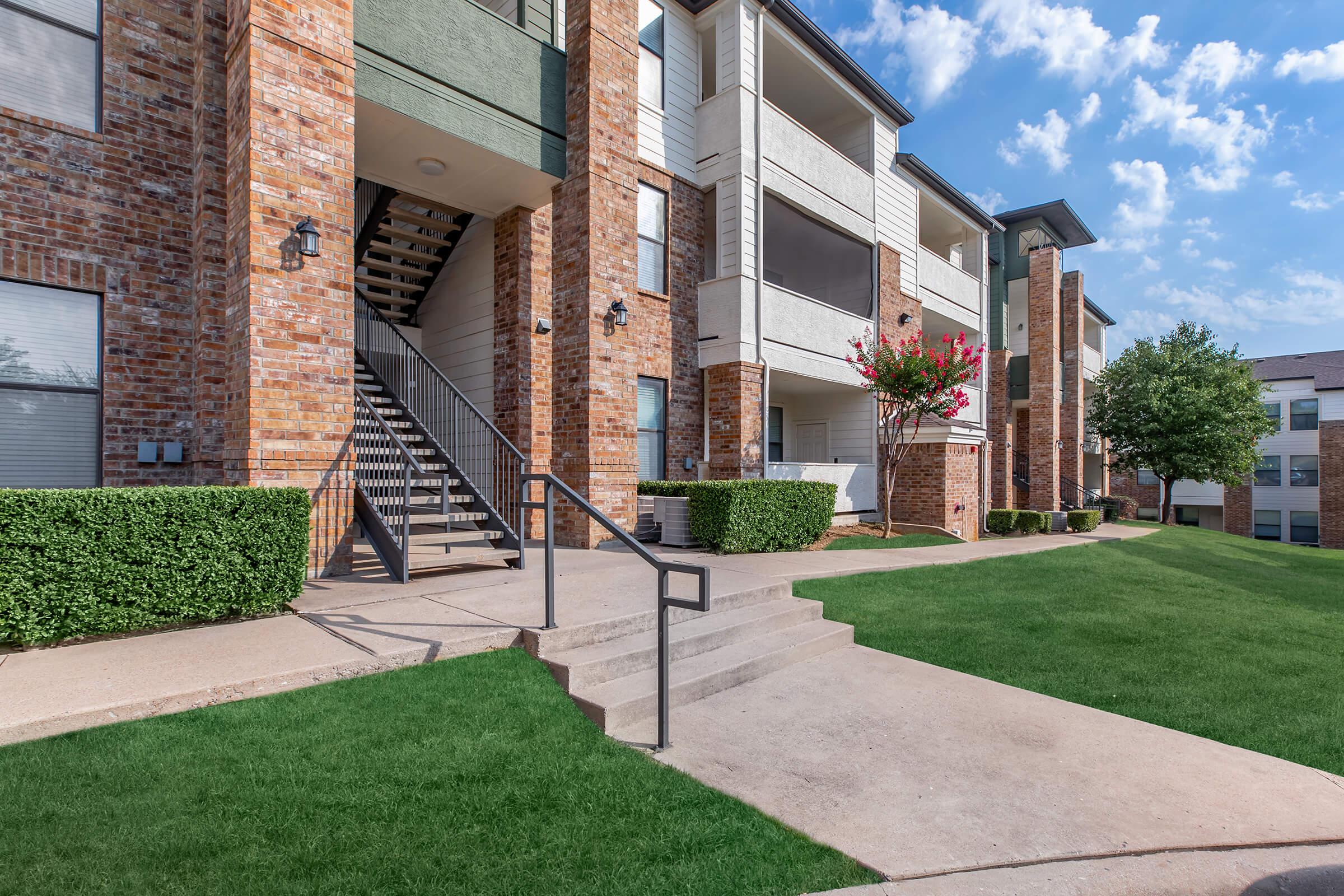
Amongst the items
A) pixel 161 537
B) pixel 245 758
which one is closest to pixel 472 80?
pixel 161 537

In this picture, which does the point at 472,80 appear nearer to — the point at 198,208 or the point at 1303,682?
the point at 198,208

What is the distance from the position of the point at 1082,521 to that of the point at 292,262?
1932 centimetres

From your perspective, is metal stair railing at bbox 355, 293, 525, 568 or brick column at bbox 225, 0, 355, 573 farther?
metal stair railing at bbox 355, 293, 525, 568

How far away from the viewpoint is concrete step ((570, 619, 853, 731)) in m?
3.62

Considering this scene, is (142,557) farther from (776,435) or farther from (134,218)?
(776,435)

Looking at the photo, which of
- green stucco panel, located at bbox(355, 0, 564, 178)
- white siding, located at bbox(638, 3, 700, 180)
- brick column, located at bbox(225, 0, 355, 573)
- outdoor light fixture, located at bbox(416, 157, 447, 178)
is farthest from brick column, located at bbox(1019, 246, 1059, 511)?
brick column, located at bbox(225, 0, 355, 573)

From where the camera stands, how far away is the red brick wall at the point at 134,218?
5727 mm

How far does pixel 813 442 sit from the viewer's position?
50.8 ft

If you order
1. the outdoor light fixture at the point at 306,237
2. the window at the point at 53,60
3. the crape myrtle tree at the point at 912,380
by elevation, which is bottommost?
the crape myrtle tree at the point at 912,380

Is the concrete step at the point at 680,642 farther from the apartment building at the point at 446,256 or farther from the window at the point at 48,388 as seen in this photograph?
the window at the point at 48,388

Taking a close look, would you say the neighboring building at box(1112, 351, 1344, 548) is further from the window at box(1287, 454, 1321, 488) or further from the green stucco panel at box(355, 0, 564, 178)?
the green stucco panel at box(355, 0, 564, 178)

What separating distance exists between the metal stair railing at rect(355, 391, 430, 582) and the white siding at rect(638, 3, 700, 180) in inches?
256

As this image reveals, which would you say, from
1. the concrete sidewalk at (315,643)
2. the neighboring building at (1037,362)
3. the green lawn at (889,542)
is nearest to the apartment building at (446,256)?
the concrete sidewalk at (315,643)

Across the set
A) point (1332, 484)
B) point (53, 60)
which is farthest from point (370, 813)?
point (1332, 484)
